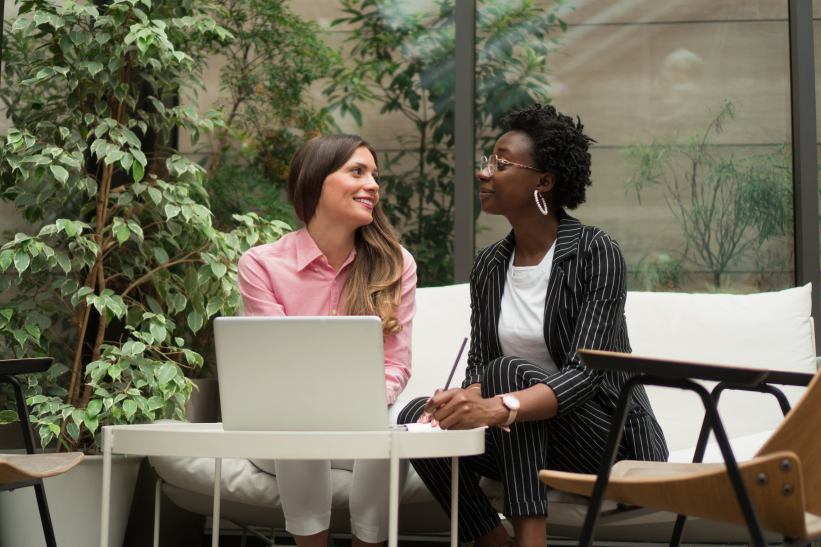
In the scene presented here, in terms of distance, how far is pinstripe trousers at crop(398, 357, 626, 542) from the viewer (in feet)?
7.02

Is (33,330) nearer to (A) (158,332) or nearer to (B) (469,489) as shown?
(A) (158,332)

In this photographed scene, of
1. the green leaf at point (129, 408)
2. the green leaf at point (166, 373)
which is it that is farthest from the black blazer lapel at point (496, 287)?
the green leaf at point (129, 408)

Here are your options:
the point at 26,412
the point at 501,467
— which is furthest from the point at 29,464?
the point at 501,467

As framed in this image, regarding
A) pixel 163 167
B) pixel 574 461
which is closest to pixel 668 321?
pixel 574 461

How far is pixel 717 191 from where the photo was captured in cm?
366

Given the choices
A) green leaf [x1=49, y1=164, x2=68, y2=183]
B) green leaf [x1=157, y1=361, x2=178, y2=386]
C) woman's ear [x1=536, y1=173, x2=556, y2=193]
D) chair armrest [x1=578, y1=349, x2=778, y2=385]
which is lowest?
green leaf [x1=157, y1=361, x2=178, y2=386]

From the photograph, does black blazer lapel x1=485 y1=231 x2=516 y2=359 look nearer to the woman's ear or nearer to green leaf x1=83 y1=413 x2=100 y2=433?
the woman's ear

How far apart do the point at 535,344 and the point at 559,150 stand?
0.49m

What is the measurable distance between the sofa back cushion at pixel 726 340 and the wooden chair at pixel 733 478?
125cm

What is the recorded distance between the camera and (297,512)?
2.34m

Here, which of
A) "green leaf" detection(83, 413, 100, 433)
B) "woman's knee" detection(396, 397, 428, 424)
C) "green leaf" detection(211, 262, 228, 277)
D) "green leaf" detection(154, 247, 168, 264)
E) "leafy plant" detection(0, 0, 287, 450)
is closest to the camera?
"woman's knee" detection(396, 397, 428, 424)

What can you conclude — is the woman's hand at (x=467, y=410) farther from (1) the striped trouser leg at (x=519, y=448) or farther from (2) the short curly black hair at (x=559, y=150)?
(2) the short curly black hair at (x=559, y=150)

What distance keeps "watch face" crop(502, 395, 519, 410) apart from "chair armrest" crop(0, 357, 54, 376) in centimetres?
113

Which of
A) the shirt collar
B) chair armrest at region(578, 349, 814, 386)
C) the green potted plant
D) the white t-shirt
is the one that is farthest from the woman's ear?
the green potted plant
